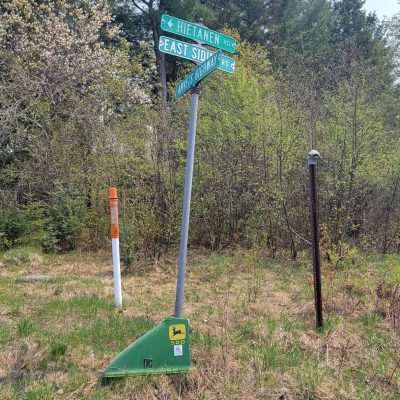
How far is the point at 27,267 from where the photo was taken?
578 cm

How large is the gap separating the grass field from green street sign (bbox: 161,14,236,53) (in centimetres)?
213

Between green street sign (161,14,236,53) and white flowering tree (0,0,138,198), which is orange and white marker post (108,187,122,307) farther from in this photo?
white flowering tree (0,0,138,198)

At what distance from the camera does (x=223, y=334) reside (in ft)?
9.91

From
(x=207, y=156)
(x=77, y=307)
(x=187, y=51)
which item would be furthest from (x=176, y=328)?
(x=207, y=156)

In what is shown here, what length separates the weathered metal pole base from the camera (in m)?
2.38

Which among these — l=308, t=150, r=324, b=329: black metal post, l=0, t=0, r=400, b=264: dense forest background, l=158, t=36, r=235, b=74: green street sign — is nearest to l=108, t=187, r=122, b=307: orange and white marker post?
l=158, t=36, r=235, b=74: green street sign

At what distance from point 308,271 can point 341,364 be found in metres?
2.66

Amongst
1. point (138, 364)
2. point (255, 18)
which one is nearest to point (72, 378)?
point (138, 364)

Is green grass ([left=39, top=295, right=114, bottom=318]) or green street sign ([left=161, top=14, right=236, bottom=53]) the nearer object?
green street sign ([left=161, top=14, right=236, bottom=53])

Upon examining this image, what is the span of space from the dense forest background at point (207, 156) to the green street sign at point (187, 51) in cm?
279

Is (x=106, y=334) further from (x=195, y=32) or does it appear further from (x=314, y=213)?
(x=195, y=32)

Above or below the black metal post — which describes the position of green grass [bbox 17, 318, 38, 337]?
below

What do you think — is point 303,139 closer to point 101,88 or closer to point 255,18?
point 101,88

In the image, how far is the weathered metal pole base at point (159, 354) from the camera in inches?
93.6
